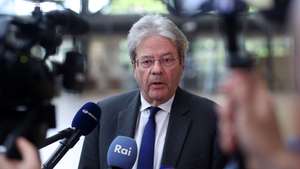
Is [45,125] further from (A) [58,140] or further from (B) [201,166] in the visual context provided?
(B) [201,166]

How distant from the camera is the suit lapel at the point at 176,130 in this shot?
1.76m

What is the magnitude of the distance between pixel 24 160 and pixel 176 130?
951 millimetres

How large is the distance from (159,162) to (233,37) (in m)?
1.04

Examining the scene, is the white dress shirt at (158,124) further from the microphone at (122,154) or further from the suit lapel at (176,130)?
the microphone at (122,154)

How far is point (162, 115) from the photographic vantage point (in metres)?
1.85

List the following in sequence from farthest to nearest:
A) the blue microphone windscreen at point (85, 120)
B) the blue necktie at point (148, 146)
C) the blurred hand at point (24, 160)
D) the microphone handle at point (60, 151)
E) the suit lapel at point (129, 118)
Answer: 1. the suit lapel at point (129, 118)
2. the blue necktie at point (148, 146)
3. the blue microphone windscreen at point (85, 120)
4. the microphone handle at point (60, 151)
5. the blurred hand at point (24, 160)

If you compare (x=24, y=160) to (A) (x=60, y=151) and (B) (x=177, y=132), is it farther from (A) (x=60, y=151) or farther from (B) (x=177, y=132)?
(B) (x=177, y=132)

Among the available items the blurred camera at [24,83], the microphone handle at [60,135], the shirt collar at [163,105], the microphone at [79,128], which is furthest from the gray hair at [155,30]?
the blurred camera at [24,83]

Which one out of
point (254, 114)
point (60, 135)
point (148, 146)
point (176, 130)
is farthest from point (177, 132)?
point (254, 114)

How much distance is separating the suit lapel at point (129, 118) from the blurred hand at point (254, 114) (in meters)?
1.11

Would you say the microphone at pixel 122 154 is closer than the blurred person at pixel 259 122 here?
No

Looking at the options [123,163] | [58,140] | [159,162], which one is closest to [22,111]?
[58,140]

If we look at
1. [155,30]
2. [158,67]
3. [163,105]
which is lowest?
[163,105]

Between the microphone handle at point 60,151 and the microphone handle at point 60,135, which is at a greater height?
the microphone handle at point 60,135
